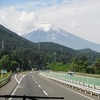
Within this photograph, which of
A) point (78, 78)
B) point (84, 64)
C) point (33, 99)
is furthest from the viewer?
point (84, 64)

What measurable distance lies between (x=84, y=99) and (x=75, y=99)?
59 centimetres

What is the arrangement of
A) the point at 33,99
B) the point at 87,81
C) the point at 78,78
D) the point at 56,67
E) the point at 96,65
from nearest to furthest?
1. the point at 33,99
2. the point at 87,81
3. the point at 78,78
4. the point at 96,65
5. the point at 56,67

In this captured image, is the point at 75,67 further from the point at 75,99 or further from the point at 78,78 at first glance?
the point at 75,99

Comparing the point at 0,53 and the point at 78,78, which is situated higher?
the point at 0,53

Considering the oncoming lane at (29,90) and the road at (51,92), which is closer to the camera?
the road at (51,92)

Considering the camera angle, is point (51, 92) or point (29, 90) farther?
point (29, 90)

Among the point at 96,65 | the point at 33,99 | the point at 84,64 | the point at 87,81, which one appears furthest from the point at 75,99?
the point at 96,65

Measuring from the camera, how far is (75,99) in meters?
20.1

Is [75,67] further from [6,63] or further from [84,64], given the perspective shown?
[6,63]

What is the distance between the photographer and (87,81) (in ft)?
92.4

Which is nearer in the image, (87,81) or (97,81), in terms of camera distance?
(97,81)

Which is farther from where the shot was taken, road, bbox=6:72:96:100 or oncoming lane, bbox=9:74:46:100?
oncoming lane, bbox=9:74:46:100

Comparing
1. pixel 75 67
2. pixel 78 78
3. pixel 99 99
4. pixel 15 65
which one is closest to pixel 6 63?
pixel 15 65

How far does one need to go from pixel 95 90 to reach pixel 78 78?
10.0 m
